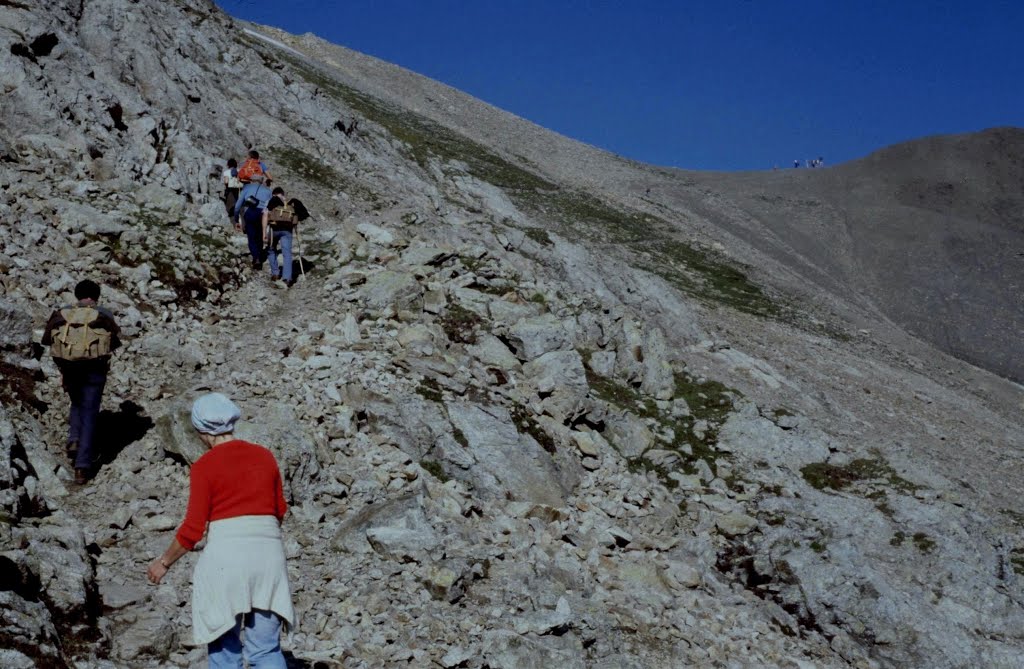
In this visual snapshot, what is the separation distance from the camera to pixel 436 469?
39.0ft

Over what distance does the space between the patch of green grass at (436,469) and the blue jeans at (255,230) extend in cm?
760

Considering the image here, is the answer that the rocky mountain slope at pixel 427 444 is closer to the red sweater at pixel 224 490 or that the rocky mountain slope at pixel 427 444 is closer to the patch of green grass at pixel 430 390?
the patch of green grass at pixel 430 390

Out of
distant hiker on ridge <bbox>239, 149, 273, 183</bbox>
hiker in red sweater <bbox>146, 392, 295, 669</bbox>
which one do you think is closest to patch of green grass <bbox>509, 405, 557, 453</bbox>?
hiker in red sweater <bbox>146, 392, 295, 669</bbox>

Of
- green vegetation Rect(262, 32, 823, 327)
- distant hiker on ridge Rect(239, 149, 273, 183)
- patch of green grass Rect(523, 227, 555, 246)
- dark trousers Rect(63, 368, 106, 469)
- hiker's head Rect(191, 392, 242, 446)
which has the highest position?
green vegetation Rect(262, 32, 823, 327)

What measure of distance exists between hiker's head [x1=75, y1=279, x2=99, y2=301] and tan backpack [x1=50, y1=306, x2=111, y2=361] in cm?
21

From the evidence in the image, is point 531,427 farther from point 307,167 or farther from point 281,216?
point 307,167

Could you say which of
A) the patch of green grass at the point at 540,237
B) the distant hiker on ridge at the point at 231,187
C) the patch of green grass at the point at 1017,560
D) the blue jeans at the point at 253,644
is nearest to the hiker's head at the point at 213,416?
the blue jeans at the point at 253,644

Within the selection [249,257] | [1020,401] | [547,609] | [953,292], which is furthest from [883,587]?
[953,292]

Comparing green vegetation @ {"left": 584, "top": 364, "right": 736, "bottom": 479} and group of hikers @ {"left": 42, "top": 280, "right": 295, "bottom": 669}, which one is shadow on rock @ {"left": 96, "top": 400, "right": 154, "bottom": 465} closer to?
group of hikers @ {"left": 42, "top": 280, "right": 295, "bottom": 669}

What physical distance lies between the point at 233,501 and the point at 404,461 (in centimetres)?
599

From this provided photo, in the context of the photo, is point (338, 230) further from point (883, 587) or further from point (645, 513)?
point (883, 587)

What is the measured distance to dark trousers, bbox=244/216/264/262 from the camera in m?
16.7

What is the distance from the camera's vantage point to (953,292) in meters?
56.5

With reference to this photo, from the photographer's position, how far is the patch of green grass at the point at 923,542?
14422 millimetres
